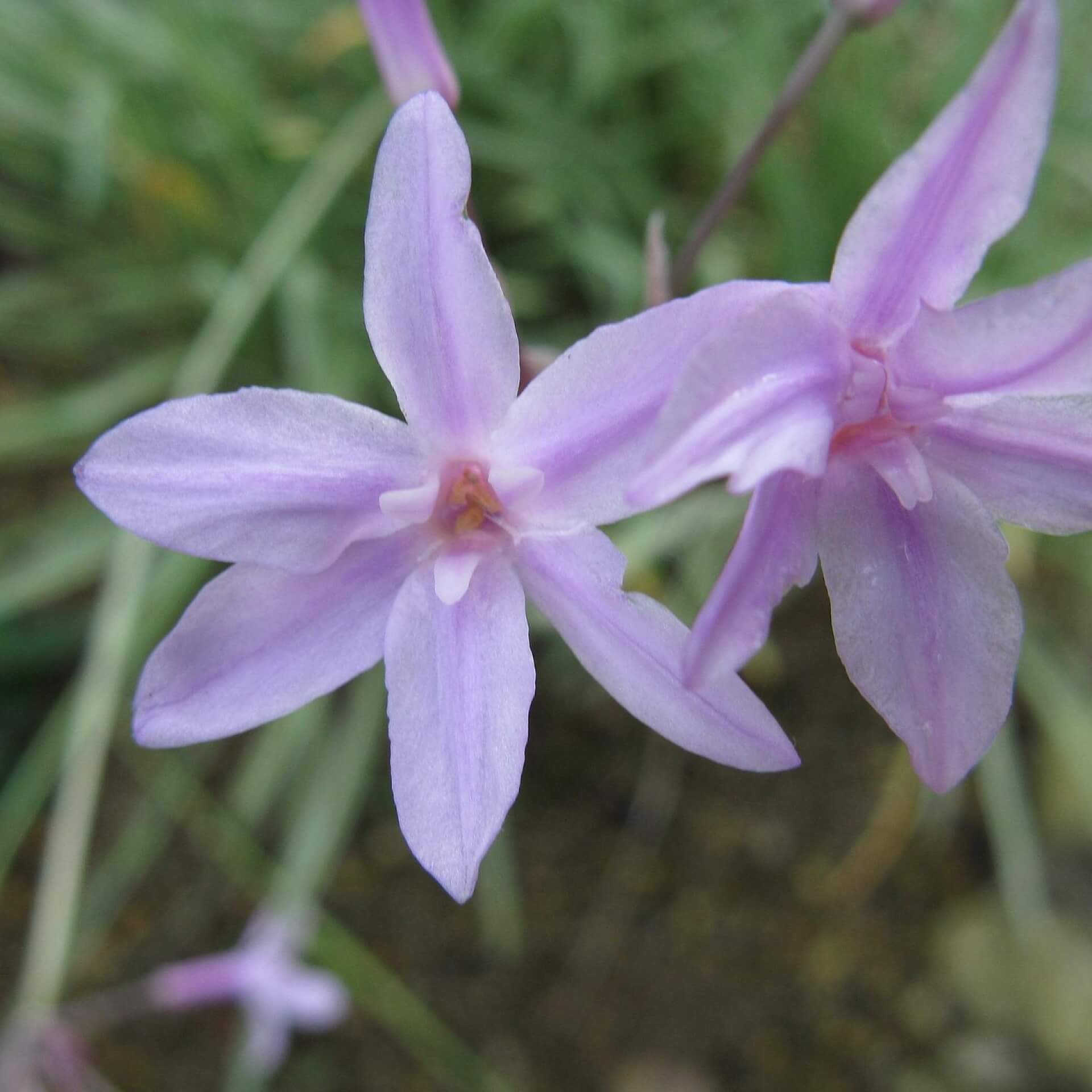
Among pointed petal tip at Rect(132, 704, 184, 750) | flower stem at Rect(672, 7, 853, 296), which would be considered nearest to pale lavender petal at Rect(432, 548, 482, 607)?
pointed petal tip at Rect(132, 704, 184, 750)

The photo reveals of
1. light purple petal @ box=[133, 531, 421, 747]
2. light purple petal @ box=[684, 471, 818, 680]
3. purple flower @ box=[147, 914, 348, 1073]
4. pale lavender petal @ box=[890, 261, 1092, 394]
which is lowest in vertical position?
purple flower @ box=[147, 914, 348, 1073]

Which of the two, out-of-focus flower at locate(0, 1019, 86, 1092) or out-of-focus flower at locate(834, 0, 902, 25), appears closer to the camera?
out-of-focus flower at locate(834, 0, 902, 25)

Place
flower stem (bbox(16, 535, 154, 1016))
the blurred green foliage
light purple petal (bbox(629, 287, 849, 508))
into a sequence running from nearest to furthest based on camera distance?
light purple petal (bbox(629, 287, 849, 508)) < flower stem (bbox(16, 535, 154, 1016)) < the blurred green foliage

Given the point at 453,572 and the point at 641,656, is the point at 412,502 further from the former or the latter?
the point at 641,656

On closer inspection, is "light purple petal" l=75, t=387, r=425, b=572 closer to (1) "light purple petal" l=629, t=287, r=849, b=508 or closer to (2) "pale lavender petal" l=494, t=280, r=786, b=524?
(2) "pale lavender petal" l=494, t=280, r=786, b=524

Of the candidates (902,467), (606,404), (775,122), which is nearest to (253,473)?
(606,404)

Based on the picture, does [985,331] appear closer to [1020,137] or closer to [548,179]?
[1020,137]

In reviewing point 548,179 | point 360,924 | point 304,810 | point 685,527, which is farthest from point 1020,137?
point 360,924

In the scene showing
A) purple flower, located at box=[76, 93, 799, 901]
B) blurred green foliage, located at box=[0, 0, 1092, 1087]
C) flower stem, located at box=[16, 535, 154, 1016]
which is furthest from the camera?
blurred green foliage, located at box=[0, 0, 1092, 1087]
